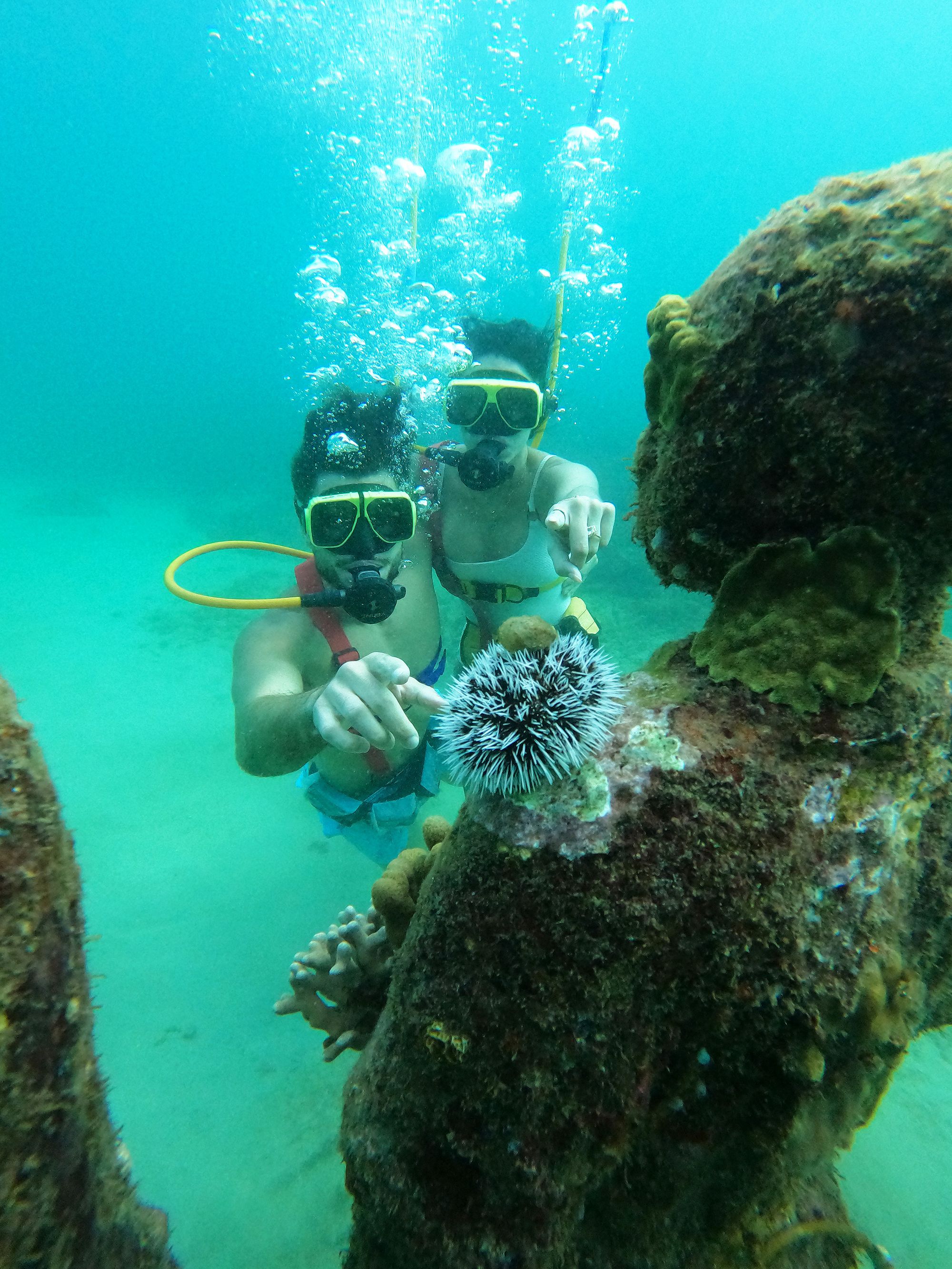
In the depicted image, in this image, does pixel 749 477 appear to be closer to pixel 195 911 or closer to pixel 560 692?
pixel 560 692

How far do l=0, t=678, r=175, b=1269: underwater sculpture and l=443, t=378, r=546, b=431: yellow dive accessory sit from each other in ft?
13.5

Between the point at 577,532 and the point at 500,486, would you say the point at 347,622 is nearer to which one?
the point at 500,486

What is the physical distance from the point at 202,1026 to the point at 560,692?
6.86m

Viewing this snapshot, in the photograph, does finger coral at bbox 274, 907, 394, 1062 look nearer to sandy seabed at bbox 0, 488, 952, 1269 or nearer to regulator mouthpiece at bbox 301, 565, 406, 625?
sandy seabed at bbox 0, 488, 952, 1269

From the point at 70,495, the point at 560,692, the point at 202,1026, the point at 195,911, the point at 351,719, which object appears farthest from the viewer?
the point at 70,495

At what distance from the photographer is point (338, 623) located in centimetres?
449

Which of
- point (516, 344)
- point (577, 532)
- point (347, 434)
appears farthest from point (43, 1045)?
point (516, 344)

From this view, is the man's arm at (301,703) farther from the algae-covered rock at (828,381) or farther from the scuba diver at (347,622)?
the algae-covered rock at (828,381)

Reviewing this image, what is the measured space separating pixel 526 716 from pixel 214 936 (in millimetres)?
7507

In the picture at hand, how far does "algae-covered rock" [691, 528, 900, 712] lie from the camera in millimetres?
1741

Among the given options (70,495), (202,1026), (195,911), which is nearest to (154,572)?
(70,495)

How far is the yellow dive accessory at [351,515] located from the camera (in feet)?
14.1

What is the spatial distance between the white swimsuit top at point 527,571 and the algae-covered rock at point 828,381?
10.0 ft

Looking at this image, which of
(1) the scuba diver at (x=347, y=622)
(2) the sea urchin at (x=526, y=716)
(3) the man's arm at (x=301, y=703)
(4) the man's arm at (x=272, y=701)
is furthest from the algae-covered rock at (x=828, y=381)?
(4) the man's arm at (x=272, y=701)
